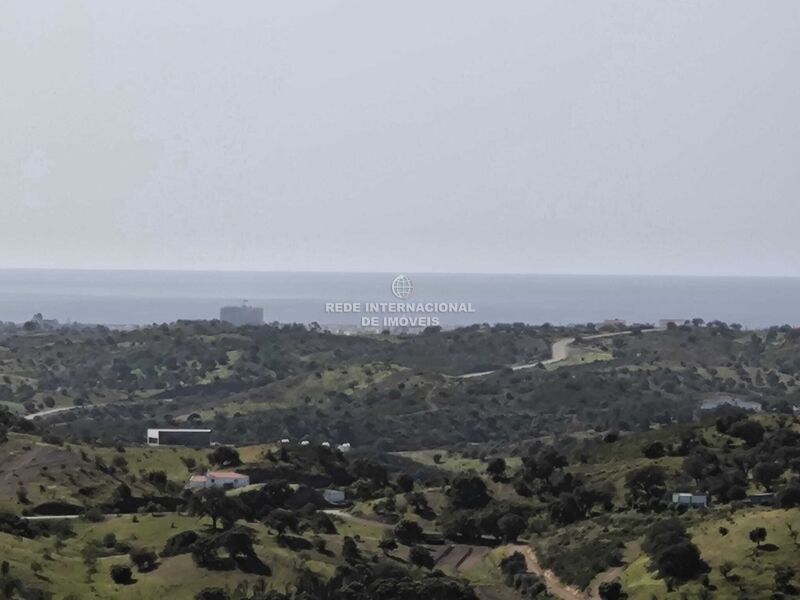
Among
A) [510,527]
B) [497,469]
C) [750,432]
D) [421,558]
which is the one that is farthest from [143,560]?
[750,432]

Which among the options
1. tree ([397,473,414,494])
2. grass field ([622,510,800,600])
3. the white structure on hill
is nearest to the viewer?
grass field ([622,510,800,600])

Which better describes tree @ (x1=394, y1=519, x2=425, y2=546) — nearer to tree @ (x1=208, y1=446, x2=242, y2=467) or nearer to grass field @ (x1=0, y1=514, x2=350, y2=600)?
grass field @ (x1=0, y1=514, x2=350, y2=600)

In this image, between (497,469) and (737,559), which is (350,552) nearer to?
(737,559)

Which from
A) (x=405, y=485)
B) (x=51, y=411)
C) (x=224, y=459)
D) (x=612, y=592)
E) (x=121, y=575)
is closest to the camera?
(x=121, y=575)

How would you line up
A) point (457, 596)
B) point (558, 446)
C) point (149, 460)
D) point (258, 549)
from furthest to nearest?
point (558, 446), point (149, 460), point (258, 549), point (457, 596)

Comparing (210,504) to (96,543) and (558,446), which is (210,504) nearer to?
(96,543)

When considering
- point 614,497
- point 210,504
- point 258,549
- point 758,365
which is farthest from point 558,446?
point 758,365

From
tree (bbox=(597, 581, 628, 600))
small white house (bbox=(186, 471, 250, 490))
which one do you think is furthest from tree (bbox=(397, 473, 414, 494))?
tree (bbox=(597, 581, 628, 600))
